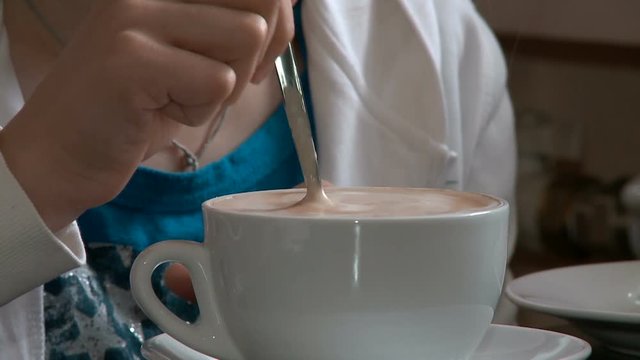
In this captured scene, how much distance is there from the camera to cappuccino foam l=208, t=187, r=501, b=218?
0.35 meters

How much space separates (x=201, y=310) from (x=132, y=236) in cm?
23

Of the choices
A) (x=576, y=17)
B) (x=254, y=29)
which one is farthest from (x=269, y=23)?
(x=576, y=17)

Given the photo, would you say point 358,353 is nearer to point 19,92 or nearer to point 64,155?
point 64,155

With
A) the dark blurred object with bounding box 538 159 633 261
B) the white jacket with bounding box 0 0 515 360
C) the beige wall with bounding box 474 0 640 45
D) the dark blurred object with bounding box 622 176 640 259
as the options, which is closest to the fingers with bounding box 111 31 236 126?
the white jacket with bounding box 0 0 515 360

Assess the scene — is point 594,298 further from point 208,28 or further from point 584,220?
point 584,220

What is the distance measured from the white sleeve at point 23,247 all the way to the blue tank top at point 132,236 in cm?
9

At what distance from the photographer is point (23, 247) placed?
0.45 m

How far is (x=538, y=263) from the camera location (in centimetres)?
106

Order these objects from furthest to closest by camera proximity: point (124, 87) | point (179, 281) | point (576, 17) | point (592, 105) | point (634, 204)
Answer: point (592, 105)
point (576, 17)
point (634, 204)
point (179, 281)
point (124, 87)

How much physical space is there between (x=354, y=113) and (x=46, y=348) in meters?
0.28

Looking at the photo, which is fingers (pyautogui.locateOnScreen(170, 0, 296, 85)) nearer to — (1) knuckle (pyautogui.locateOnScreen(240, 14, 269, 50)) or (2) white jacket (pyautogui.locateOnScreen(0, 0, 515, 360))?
(1) knuckle (pyautogui.locateOnScreen(240, 14, 269, 50))

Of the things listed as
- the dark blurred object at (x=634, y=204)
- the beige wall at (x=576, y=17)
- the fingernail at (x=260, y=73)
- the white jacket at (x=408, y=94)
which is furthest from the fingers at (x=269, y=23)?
the beige wall at (x=576, y=17)

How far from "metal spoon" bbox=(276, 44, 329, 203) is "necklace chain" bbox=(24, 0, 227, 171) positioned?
156 mm

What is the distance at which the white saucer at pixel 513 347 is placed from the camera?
14.4 inches
